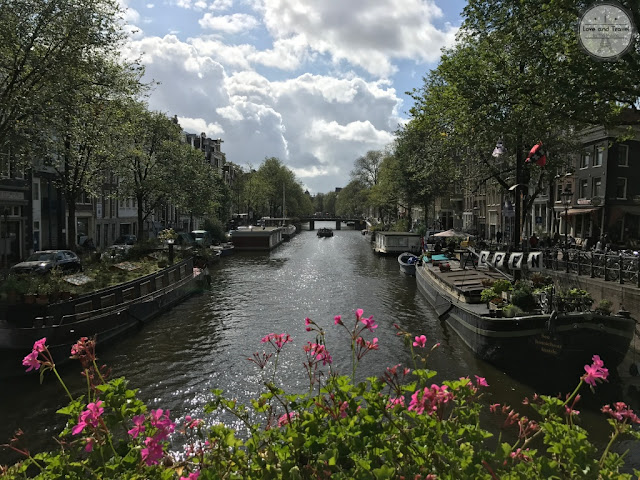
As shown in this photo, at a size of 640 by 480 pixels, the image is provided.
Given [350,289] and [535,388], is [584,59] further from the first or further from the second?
[350,289]

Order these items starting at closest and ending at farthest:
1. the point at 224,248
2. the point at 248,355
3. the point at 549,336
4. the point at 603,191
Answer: the point at 549,336
the point at 248,355
the point at 603,191
the point at 224,248

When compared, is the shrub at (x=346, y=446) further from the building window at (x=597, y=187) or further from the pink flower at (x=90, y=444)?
the building window at (x=597, y=187)

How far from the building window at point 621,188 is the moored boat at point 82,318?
35.9 metres

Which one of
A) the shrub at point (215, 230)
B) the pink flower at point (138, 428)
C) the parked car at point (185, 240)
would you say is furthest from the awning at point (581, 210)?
the pink flower at point (138, 428)

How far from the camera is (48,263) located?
2470cm

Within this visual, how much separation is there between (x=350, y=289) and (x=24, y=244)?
24.9 m

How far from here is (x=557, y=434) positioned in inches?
121

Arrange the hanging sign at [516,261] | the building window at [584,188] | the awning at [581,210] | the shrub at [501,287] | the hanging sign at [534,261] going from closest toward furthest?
the shrub at [501,287] → the hanging sign at [516,261] → the hanging sign at [534,261] → the awning at [581,210] → the building window at [584,188]

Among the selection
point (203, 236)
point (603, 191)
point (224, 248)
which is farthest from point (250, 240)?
point (603, 191)

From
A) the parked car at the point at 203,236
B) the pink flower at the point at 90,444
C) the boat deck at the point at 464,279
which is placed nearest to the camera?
the pink flower at the point at 90,444

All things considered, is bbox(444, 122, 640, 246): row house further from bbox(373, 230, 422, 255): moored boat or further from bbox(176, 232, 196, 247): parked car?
bbox(176, 232, 196, 247): parked car

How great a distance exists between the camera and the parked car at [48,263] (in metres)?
23.8

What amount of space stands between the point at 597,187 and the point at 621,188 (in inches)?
72.3

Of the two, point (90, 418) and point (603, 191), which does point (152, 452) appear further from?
point (603, 191)
